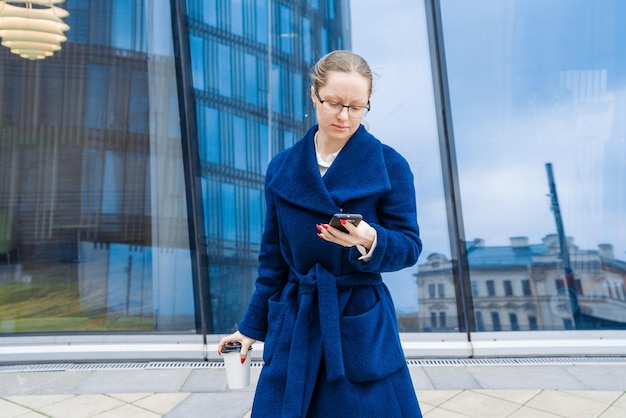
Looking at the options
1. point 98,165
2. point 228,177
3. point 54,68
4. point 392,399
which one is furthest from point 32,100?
point 392,399

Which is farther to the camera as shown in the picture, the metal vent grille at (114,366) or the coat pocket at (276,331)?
the metal vent grille at (114,366)

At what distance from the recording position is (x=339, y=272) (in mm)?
1410

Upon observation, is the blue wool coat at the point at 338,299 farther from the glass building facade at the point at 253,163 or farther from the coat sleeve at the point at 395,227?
the glass building facade at the point at 253,163

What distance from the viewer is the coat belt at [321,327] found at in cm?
133

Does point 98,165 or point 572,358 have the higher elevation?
point 98,165

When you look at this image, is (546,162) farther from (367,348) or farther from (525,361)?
(367,348)

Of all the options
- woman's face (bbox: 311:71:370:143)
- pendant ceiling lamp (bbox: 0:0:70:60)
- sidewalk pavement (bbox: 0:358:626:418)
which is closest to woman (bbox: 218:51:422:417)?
woman's face (bbox: 311:71:370:143)

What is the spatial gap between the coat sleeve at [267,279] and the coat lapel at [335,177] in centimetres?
12

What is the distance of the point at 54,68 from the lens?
4062 mm

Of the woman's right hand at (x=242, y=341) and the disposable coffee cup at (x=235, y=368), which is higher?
the woman's right hand at (x=242, y=341)

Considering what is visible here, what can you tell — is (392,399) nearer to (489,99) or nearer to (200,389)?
(200,389)

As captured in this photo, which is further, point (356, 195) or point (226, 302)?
point (226, 302)

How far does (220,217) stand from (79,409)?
5.53 feet

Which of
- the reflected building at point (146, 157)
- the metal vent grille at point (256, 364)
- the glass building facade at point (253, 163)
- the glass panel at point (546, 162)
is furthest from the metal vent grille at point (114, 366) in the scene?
the glass panel at point (546, 162)
